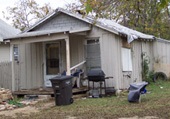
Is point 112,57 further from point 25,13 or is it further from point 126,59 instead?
point 25,13

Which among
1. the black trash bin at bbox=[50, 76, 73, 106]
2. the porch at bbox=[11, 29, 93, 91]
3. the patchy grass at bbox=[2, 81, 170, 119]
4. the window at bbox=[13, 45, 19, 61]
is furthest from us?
the window at bbox=[13, 45, 19, 61]

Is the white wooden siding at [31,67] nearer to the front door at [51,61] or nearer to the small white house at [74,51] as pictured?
the small white house at [74,51]

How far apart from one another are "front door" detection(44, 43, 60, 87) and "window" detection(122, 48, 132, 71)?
3.40 metres

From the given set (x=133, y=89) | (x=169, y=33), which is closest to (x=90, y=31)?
(x=133, y=89)

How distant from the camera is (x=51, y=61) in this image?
48.6ft

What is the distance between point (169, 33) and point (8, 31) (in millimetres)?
15236

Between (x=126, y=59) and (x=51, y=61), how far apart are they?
3.96 meters

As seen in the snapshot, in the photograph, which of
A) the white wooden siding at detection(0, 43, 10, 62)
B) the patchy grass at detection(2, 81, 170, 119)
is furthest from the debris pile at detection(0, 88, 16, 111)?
the white wooden siding at detection(0, 43, 10, 62)

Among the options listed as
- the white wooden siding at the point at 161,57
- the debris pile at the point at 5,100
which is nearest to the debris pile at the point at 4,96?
the debris pile at the point at 5,100

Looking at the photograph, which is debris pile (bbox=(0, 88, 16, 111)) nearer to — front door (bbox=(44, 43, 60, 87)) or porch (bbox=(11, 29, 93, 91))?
porch (bbox=(11, 29, 93, 91))

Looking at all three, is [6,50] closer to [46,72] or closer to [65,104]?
[46,72]

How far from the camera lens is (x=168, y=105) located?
9008 mm

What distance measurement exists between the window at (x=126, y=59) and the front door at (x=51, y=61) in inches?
134

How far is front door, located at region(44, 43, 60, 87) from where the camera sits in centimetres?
1463
